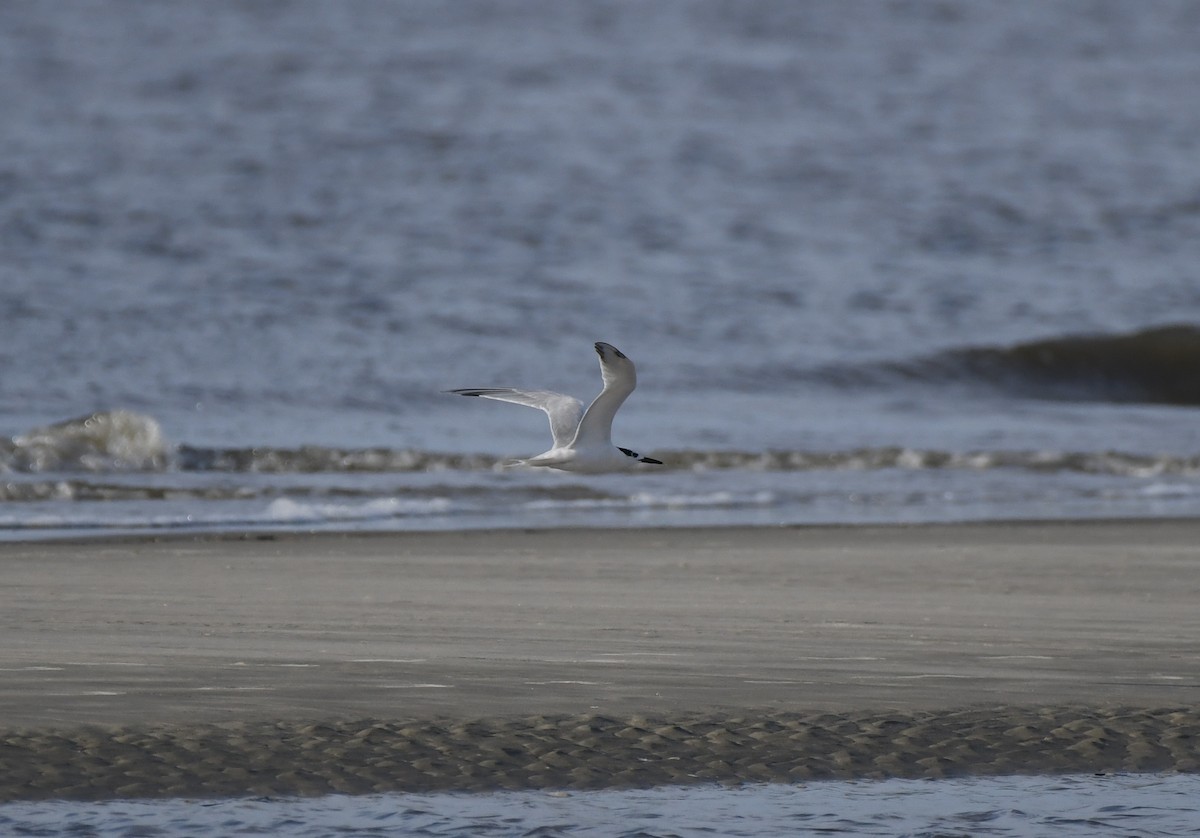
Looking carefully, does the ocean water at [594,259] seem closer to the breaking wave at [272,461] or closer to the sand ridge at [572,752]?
the breaking wave at [272,461]

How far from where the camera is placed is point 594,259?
20984mm

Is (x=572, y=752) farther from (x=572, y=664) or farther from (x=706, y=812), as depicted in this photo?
(x=572, y=664)

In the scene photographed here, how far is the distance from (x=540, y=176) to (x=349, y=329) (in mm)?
7096

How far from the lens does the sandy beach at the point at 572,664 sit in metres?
5.02

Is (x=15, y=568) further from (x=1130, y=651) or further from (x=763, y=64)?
(x=763, y=64)

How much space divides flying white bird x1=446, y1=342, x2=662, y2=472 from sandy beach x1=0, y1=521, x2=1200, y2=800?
1.36ft

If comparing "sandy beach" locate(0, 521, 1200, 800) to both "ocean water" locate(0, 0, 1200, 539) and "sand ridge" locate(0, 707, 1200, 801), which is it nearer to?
"sand ridge" locate(0, 707, 1200, 801)

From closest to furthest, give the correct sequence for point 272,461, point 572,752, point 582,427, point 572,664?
point 572,752 < point 572,664 < point 582,427 < point 272,461

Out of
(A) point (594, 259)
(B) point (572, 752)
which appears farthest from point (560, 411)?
(A) point (594, 259)

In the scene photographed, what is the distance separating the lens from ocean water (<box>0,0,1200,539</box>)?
450 inches

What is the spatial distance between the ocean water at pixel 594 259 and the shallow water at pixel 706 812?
14.5ft

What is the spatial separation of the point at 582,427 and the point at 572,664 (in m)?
2.39

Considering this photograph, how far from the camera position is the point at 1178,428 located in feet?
48.9

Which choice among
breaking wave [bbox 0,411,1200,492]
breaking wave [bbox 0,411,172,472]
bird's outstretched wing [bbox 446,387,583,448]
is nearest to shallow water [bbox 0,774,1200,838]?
bird's outstretched wing [bbox 446,387,583,448]
